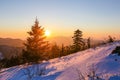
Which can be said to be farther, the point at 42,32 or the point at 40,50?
the point at 42,32

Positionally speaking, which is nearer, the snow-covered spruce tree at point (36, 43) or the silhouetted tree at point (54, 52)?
the snow-covered spruce tree at point (36, 43)

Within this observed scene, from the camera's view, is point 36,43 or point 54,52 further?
point 54,52

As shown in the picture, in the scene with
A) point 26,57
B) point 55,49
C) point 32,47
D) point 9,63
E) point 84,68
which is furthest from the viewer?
point 55,49

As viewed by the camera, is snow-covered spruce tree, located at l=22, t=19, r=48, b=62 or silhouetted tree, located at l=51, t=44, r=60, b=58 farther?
silhouetted tree, located at l=51, t=44, r=60, b=58

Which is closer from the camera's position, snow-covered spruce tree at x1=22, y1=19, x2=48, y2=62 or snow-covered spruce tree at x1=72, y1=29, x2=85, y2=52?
snow-covered spruce tree at x1=22, y1=19, x2=48, y2=62

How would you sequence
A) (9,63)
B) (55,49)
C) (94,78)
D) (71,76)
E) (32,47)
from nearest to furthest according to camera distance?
(94,78), (71,76), (32,47), (9,63), (55,49)

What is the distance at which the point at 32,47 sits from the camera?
41.9 meters

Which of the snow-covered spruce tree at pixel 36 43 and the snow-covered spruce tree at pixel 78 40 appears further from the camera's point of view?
the snow-covered spruce tree at pixel 78 40

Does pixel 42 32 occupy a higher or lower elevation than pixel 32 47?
higher

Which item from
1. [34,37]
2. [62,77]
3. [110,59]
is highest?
[34,37]

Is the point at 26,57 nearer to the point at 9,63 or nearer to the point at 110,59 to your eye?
the point at 9,63

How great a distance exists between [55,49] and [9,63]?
1288 cm

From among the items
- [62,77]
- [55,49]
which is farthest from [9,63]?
[62,77]

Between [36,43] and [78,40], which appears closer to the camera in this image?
[36,43]
